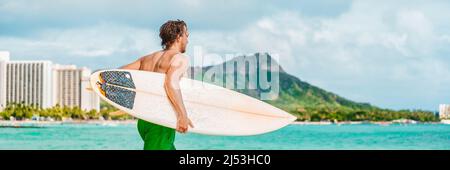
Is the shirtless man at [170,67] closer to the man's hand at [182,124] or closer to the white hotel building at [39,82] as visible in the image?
the man's hand at [182,124]

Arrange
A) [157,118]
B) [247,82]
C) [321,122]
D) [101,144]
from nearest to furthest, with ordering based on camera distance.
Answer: [157,118] → [247,82] → [101,144] → [321,122]

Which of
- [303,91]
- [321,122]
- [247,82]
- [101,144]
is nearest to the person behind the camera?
[247,82]

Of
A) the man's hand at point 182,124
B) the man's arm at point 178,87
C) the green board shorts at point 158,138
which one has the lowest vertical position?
the green board shorts at point 158,138

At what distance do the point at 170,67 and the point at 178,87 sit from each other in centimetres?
11

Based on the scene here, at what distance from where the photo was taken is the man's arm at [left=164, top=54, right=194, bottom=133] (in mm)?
2830

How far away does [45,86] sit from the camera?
67.6m

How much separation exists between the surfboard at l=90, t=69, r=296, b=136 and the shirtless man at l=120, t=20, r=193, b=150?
0.04 meters

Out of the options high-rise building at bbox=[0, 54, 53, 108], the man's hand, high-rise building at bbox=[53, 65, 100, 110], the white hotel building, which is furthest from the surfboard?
high-rise building at bbox=[53, 65, 100, 110]

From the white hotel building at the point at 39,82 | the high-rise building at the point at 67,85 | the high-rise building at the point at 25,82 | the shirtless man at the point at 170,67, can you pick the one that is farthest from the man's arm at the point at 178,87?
the high-rise building at the point at 67,85

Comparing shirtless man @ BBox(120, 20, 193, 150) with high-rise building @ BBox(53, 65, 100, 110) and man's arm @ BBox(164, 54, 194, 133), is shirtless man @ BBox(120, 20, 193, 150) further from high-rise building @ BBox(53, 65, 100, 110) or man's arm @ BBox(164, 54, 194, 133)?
high-rise building @ BBox(53, 65, 100, 110)

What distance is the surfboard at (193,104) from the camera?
3.01 meters
